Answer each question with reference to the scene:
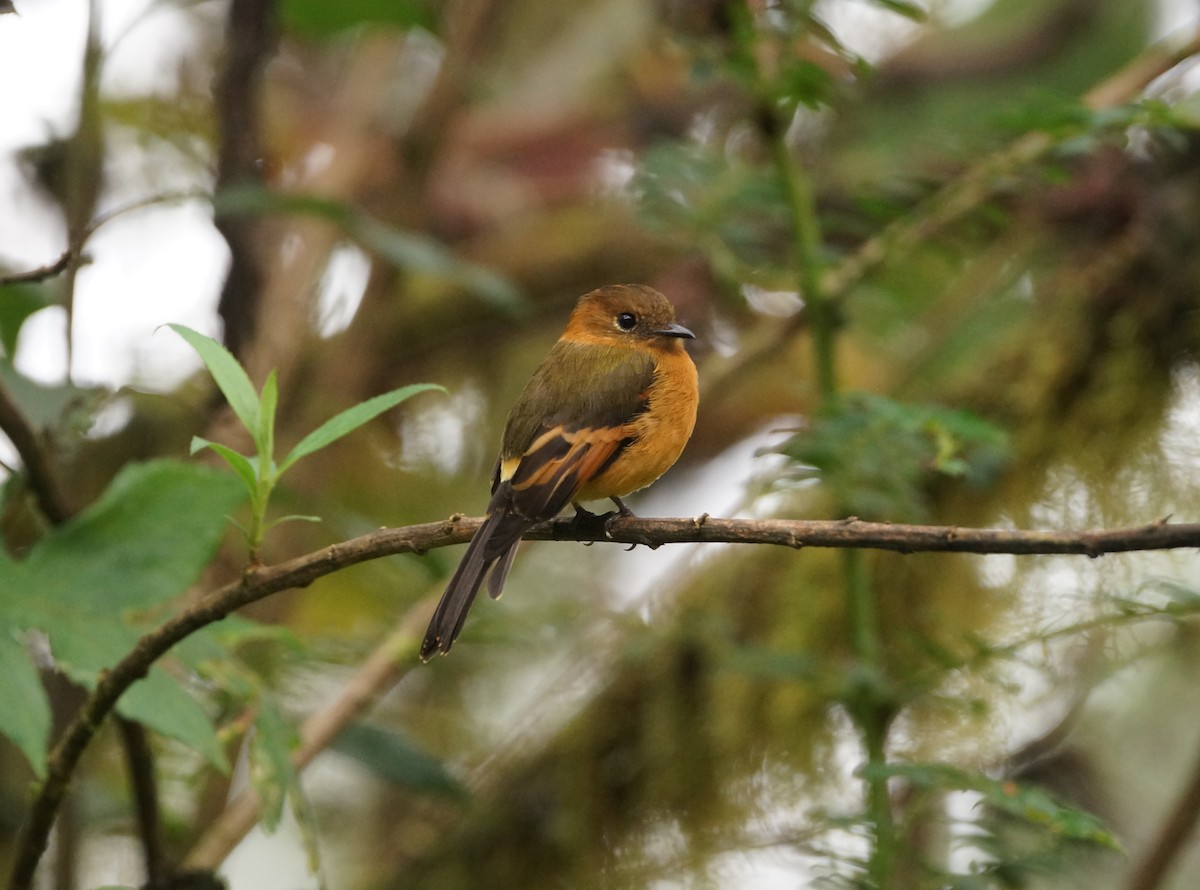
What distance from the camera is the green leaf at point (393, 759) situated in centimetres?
246

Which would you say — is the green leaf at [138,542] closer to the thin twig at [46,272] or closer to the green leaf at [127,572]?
the green leaf at [127,572]

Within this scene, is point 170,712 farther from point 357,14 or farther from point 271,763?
point 357,14

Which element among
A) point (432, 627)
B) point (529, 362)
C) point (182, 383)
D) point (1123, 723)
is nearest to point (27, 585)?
point (432, 627)

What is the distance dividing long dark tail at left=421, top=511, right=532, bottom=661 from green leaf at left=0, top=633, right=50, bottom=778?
52 centimetres

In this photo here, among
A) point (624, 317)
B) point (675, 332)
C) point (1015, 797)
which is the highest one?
point (624, 317)

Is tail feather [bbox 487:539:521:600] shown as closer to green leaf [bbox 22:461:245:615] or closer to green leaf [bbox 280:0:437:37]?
green leaf [bbox 22:461:245:615]

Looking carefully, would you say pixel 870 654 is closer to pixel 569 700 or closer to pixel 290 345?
pixel 569 700

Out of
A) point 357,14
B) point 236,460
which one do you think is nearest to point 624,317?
point 357,14

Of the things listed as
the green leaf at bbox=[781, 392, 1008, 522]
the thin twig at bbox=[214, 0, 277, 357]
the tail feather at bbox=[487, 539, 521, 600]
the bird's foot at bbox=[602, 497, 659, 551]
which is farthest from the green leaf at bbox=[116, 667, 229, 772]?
the thin twig at bbox=[214, 0, 277, 357]

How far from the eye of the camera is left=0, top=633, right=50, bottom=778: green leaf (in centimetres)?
150

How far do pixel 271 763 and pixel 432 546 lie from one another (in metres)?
0.62

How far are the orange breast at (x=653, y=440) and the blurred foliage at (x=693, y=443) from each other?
0.19 meters

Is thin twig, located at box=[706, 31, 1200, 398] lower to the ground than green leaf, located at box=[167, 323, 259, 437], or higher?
higher

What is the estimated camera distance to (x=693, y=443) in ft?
12.4
